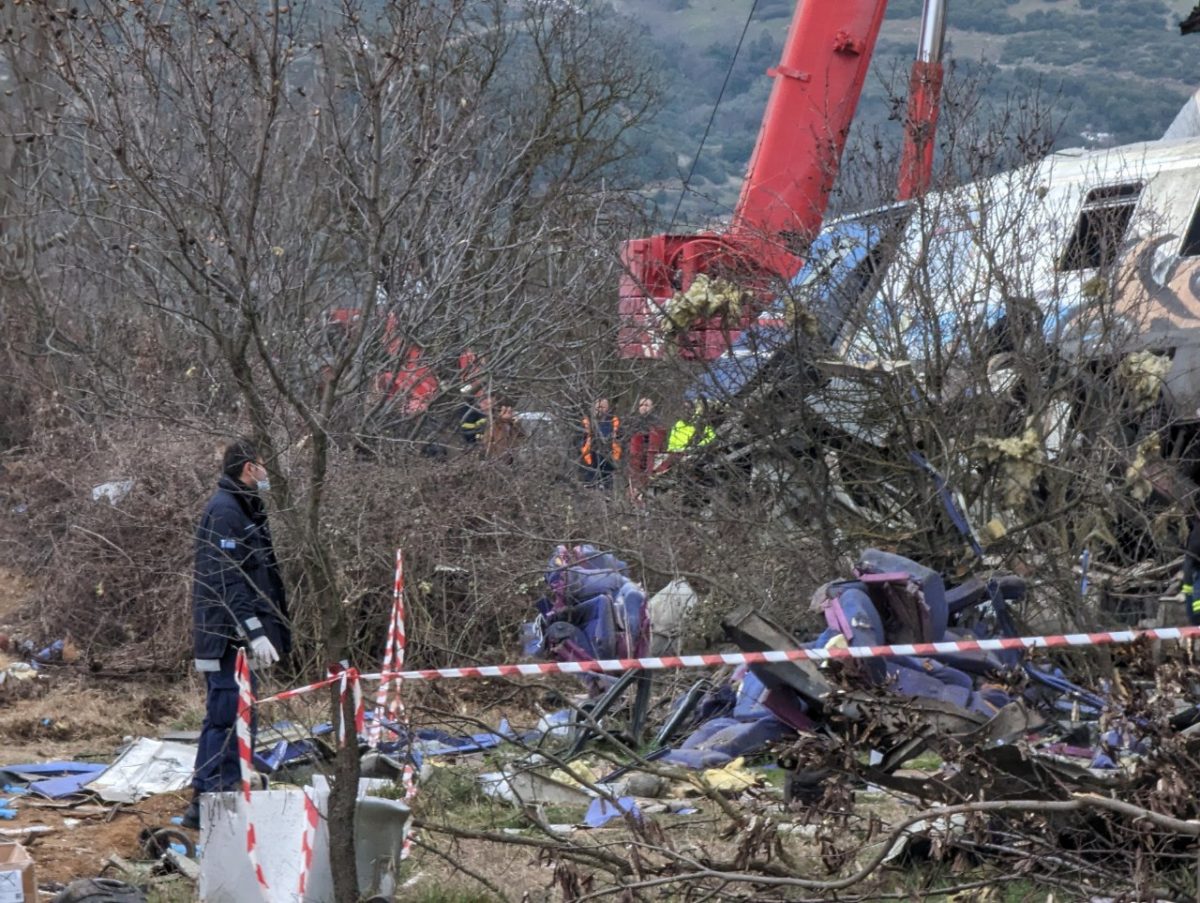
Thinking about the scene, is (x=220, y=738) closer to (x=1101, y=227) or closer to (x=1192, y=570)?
(x=1192, y=570)

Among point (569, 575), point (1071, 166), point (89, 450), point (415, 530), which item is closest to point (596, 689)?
point (569, 575)

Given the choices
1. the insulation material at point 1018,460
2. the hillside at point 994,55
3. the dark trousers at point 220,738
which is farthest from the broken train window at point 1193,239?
the hillside at point 994,55

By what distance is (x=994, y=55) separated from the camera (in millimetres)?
99750

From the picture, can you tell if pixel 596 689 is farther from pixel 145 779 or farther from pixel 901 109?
pixel 901 109

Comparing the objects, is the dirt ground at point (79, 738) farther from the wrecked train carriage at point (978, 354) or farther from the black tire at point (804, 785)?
the wrecked train carriage at point (978, 354)

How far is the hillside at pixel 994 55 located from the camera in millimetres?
77312

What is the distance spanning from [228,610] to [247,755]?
1411mm

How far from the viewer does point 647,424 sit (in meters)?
12.5

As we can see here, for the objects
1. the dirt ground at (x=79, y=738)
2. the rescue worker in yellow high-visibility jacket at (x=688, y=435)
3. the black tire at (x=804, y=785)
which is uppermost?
the rescue worker in yellow high-visibility jacket at (x=688, y=435)

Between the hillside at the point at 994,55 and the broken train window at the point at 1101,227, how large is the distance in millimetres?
53522

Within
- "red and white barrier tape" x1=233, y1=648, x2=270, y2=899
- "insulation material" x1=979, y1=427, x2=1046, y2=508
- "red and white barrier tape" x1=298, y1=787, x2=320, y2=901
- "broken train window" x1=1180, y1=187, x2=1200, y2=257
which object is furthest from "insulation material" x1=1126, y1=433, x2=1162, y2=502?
"red and white barrier tape" x1=298, y1=787, x2=320, y2=901

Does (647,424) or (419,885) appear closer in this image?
(419,885)

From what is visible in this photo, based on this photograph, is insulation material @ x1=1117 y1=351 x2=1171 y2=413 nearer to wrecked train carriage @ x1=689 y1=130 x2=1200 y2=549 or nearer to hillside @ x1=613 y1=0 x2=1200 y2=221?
wrecked train carriage @ x1=689 y1=130 x2=1200 y2=549

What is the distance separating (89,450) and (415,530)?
4.82m
